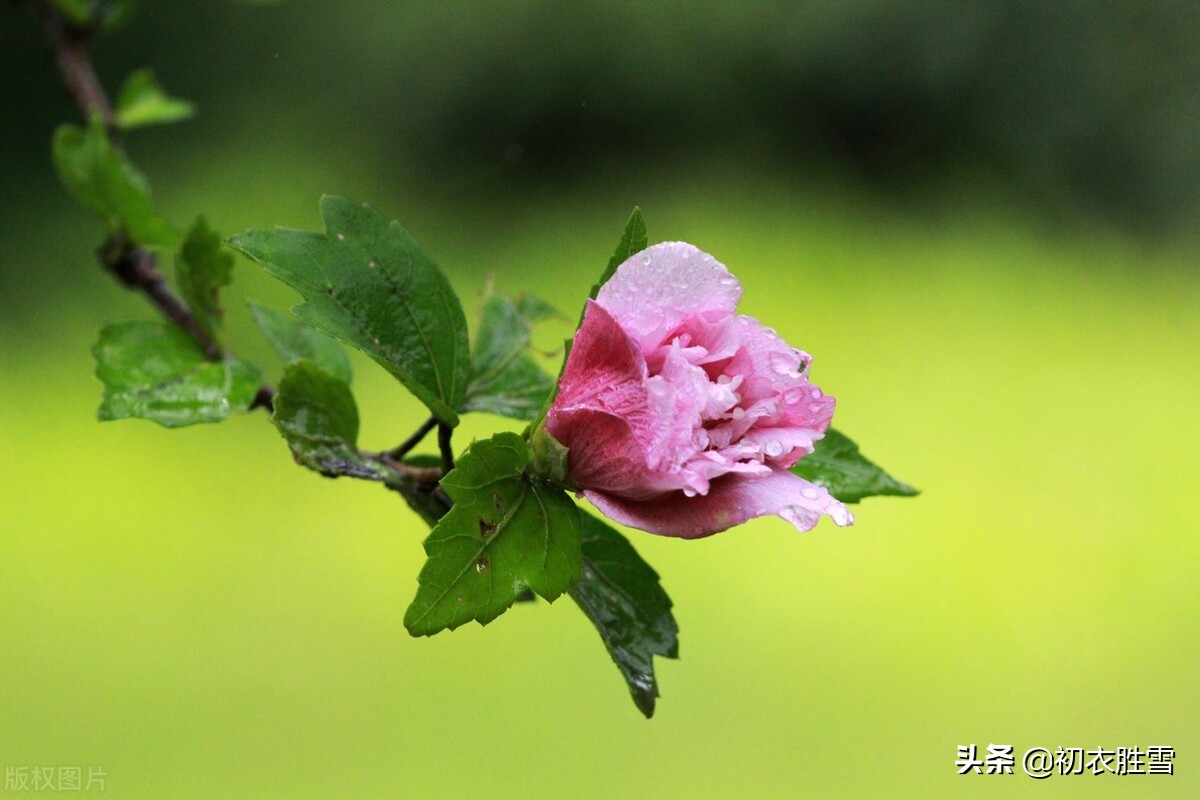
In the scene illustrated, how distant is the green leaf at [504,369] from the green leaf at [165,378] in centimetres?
10

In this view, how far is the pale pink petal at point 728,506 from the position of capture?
308mm

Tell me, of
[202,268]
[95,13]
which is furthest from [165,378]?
[95,13]

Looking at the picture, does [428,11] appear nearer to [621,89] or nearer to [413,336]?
[621,89]

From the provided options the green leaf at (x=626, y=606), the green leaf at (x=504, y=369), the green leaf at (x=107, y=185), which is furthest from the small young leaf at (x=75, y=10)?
the green leaf at (x=626, y=606)

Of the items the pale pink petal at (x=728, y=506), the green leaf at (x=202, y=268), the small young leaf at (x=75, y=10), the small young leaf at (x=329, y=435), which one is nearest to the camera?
the pale pink petal at (x=728, y=506)

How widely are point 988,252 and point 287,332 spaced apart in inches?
87.6

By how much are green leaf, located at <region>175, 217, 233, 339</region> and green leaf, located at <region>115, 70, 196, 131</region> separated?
23cm

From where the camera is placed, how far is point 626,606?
391mm

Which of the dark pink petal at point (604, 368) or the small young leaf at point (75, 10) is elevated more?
the small young leaf at point (75, 10)

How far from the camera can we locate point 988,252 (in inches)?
100.0

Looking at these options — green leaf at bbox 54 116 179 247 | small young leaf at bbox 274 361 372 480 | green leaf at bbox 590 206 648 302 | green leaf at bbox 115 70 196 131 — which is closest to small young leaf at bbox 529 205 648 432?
green leaf at bbox 590 206 648 302

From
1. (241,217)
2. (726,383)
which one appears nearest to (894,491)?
(726,383)

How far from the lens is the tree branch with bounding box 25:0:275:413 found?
56 centimetres

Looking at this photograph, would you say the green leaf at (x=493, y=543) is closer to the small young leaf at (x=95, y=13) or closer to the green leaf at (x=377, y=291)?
the green leaf at (x=377, y=291)
